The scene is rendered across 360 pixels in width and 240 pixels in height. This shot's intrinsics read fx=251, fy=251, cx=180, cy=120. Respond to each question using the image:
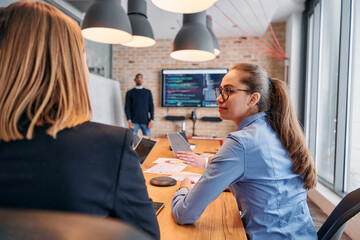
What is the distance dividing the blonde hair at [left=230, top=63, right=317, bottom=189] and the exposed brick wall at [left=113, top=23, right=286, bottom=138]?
4.19 meters

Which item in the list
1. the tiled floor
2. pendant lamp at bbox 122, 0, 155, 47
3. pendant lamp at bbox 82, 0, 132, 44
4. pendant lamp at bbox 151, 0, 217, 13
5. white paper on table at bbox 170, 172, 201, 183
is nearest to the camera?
pendant lamp at bbox 151, 0, 217, 13

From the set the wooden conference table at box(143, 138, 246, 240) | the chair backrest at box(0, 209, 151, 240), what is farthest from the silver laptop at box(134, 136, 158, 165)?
the chair backrest at box(0, 209, 151, 240)

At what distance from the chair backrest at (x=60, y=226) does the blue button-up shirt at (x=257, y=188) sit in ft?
2.41

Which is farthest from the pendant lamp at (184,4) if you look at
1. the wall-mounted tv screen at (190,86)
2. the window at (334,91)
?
the wall-mounted tv screen at (190,86)

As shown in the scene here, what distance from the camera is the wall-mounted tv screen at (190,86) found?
5.42 m

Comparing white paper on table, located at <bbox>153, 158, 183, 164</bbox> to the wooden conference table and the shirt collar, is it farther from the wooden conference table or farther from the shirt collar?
the shirt collar

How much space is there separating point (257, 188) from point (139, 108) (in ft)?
13.6

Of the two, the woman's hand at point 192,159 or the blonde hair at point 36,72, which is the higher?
the blonde hair at point 36,72

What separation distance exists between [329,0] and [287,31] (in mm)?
1387

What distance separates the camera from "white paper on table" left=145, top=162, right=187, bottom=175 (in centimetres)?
167

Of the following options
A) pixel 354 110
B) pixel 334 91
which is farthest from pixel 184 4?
pixel 334 91

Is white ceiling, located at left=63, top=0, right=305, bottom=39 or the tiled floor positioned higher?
white ceiling, located at left=63, top=0, right=305, bottom=39

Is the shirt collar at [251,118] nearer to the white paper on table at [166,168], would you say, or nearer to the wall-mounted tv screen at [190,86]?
the white paper on table at [166,168]

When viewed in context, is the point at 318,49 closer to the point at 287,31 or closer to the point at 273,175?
the point at 287,31
